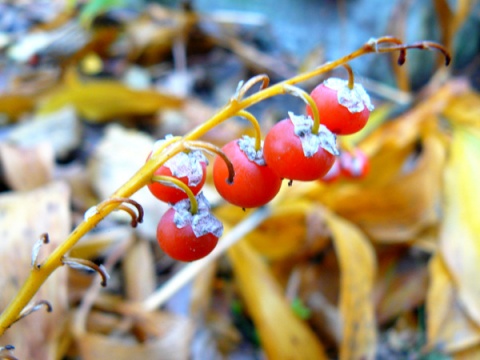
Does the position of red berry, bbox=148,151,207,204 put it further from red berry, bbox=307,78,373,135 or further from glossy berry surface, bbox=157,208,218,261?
red berry, bbox=307,78,373,135

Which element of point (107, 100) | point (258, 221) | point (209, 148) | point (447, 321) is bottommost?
point (447, 321)

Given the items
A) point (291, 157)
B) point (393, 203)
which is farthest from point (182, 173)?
point (393, 203)

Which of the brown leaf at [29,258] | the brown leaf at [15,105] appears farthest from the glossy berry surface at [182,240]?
the brown leaf at [15,105]

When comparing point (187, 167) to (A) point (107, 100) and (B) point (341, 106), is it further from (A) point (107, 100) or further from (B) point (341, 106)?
(A) point (107, 100)

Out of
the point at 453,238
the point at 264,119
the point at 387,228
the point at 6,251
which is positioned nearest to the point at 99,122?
the point at 264,119

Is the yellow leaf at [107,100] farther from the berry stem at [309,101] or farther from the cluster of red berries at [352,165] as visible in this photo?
the berry stem at [309,101]
